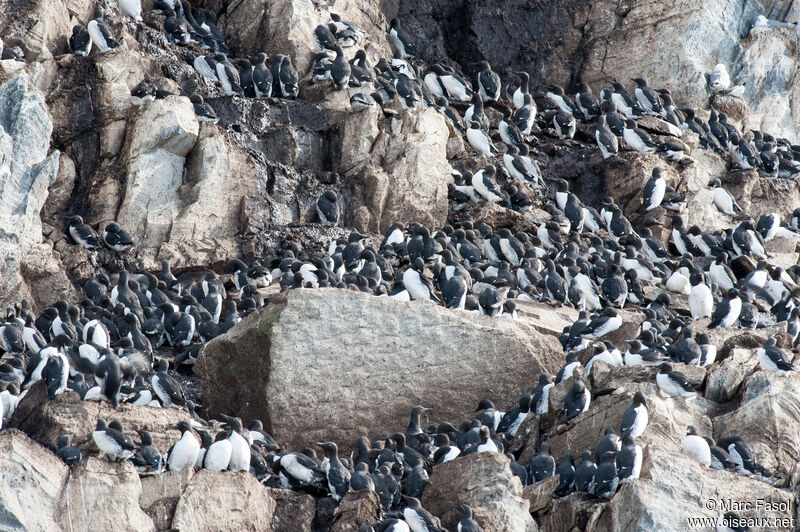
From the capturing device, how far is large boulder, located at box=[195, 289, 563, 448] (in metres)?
14.6

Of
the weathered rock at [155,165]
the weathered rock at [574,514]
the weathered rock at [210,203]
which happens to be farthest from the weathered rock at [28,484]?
the weathered rock at [155,165]

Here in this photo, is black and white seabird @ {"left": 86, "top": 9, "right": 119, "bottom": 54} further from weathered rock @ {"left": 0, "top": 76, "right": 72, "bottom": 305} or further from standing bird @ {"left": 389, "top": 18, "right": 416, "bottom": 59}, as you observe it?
standing bird @ {"left": 389, "top": 18, "right": 416, "bottom": 59}

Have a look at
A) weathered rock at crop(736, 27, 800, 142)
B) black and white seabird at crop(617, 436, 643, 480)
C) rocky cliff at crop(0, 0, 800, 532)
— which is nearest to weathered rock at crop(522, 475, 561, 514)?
rocky cliff at crop(0, 0, 800, 532)

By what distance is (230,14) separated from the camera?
23984 millimetres

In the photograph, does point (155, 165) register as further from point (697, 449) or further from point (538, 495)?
point (697, 449)

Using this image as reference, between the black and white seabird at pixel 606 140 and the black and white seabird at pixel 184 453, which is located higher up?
the black and white seabird at pixel 606 140

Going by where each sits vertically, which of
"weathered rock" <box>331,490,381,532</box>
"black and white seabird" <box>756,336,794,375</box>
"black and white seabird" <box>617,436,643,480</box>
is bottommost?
"weathered rock" <box>331,490,381,532</box>

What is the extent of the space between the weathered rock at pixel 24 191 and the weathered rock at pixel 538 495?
9.01 m

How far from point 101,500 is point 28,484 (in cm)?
65

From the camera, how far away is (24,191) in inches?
729

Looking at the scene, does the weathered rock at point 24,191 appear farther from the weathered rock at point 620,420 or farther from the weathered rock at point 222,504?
the weathered rock at point 620,420

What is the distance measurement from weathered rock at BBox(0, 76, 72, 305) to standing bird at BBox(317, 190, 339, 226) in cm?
435

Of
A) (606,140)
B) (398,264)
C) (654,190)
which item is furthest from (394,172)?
(654,190)

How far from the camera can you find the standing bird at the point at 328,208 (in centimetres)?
2044
